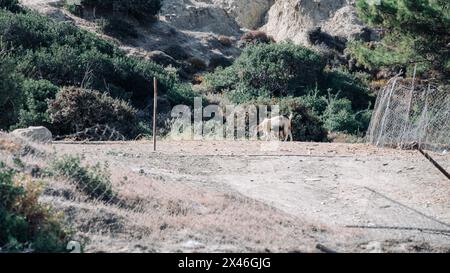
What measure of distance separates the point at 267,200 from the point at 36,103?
10.8 metres

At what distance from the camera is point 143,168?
464 inches

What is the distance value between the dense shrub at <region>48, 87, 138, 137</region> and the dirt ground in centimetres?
373

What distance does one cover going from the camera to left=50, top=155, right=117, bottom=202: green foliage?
344 inches

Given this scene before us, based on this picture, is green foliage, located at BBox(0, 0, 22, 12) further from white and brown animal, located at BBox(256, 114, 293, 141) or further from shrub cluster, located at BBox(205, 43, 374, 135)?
white and brown animal, located at BBox(256, 114, 293, 141)

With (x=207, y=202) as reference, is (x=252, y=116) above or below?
below

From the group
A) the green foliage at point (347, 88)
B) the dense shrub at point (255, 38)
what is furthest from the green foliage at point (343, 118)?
the dense shrub at point (255, 38)

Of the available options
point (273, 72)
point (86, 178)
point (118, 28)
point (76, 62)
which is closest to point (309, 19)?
point (118, 28)

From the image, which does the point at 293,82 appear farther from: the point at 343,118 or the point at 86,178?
the point at 86,178

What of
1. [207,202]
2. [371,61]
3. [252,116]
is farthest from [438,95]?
[207,202]

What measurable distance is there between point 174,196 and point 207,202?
0.42 m

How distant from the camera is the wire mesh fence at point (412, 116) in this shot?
15.0m

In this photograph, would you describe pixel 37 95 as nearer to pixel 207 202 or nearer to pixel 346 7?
pixel 207 202

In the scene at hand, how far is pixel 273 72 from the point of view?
28.8m

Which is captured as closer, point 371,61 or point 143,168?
point 143,168
